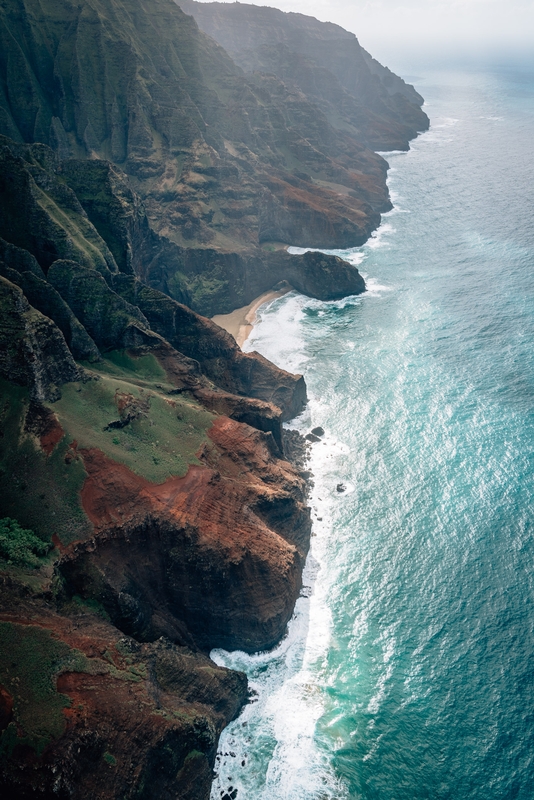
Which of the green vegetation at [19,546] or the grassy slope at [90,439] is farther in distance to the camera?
the grassy slope at [90,439]

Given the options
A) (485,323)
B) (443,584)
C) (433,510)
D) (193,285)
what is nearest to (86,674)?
(443,584)

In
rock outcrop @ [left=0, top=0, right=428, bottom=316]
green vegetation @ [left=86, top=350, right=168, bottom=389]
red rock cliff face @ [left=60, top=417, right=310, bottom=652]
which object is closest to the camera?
red rock cliff face @ [left=60, top=417, right=310, bottom=652]

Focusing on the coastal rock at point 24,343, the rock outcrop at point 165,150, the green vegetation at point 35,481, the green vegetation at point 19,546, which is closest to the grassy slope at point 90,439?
the green vegetation at point 35,481

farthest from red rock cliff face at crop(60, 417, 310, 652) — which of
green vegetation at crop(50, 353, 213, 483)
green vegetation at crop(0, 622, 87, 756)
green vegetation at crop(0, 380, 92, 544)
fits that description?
green vegetation at crop(0, 622, 87, 756)

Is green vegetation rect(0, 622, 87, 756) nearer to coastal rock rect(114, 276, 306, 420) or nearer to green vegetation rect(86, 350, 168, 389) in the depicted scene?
green vegetation rect(86, 350, 168, 389)

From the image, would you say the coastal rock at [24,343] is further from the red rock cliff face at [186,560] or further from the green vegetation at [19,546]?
the green vegetation at [19,546]

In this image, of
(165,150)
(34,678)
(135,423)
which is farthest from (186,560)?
(165,150)
